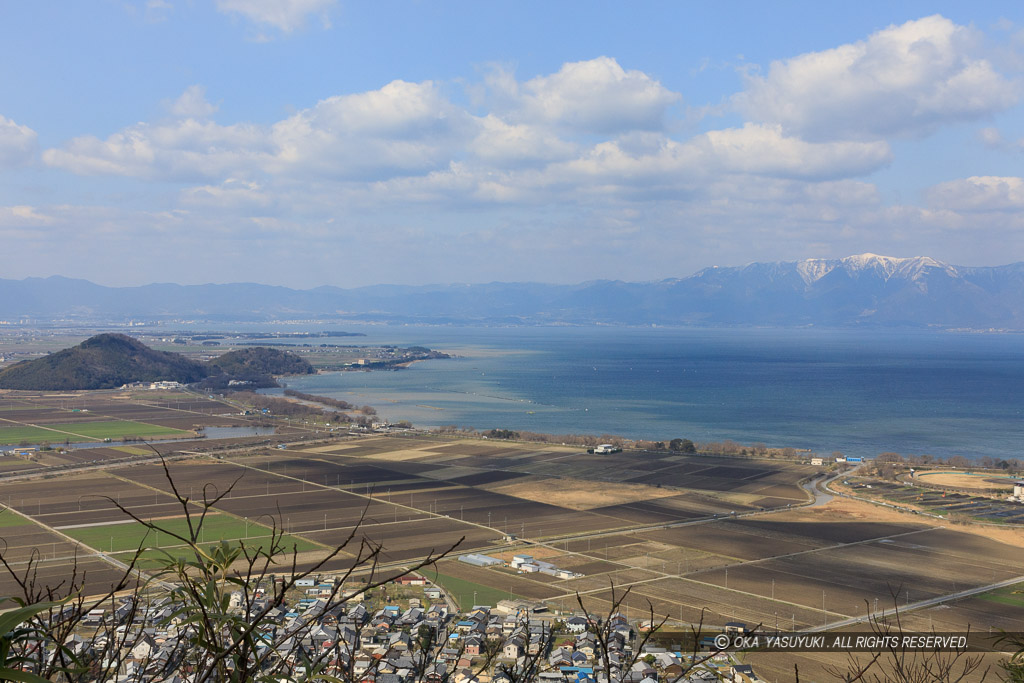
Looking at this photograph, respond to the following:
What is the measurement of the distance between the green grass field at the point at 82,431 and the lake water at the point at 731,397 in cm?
1463

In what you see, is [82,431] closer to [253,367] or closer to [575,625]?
[253,367]

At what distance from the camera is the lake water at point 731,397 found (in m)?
45.2

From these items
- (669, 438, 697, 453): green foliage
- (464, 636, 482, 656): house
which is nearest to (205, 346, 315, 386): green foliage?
(669, 438, 697, 453): green foliage

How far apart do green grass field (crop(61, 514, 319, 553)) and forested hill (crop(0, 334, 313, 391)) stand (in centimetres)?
4758

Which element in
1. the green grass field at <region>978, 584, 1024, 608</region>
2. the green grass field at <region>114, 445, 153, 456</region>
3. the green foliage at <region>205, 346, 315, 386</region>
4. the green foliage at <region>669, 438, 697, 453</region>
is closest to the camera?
the green grass field at <region>978, 584, 1024, 608</region>

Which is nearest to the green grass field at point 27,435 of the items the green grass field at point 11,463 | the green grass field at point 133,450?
the green grass field at point 133,450

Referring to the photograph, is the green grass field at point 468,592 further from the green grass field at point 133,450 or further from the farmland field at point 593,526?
the green grass field at point 133,450

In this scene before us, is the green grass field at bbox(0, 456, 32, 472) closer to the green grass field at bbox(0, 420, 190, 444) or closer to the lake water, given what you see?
the green grass field at bbox(0, 420, 190, 444)

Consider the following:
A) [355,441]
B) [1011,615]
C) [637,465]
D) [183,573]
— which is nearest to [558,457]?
[637,465]

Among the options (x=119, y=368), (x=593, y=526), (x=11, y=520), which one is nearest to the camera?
(x=11, y=520)

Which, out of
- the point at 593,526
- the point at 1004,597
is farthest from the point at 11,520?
the point at 1004,597

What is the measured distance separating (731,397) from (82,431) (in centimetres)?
4669

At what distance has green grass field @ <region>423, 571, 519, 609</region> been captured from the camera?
53.7ft

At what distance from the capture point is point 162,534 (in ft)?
68.6
